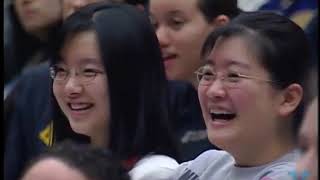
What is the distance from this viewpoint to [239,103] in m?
2.11

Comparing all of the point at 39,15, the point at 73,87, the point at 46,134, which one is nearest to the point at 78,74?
the point at 73,87

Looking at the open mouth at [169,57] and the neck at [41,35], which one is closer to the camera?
the open mouth at [169,57]

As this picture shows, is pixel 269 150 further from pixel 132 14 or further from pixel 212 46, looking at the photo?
pixel 132 14

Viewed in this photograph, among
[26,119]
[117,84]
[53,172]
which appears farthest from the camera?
[26,119]

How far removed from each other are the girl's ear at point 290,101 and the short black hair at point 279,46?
0.01 metres

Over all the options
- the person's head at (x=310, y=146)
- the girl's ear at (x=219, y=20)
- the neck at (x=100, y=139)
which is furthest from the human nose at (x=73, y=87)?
the person's head at (x=310, y=146)

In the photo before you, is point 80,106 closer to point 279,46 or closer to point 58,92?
point 58,92

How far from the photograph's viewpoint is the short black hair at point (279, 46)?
2.11 m

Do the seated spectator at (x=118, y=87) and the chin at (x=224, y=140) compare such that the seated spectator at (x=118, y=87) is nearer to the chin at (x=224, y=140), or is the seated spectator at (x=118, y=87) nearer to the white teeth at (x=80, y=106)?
the white teeth at (x=80, y=106)

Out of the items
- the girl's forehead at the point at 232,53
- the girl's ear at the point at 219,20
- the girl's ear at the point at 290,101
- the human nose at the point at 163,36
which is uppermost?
the girl's forehead at the point at 232,53

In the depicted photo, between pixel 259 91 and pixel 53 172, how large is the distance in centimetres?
48

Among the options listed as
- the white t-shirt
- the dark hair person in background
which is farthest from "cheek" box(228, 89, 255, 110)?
the dark hair person in background

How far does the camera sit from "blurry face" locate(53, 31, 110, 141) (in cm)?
238

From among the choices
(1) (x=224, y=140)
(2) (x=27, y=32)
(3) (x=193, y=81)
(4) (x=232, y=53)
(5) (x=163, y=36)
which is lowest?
(2) (x=27, y=32)
